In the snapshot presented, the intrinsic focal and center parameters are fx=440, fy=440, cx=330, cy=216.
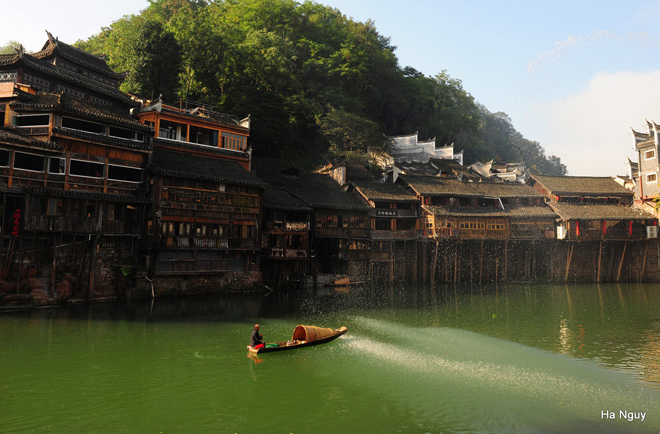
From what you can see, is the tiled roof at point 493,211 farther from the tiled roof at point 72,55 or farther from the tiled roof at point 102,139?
the tiled roof at point 72,55

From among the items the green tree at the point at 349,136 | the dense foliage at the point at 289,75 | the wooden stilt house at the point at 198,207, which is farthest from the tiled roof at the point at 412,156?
the wooden stilt house at the point at 198,207

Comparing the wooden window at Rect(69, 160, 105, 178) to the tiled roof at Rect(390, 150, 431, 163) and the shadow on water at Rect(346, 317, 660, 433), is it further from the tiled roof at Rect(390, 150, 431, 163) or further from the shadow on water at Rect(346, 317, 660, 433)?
the tiled roof at Rect(390, 150, 431, 163)

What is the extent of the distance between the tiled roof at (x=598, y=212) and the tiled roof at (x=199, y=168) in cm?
3347

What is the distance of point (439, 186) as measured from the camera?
49125mm

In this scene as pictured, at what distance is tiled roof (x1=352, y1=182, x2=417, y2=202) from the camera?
46.4 m

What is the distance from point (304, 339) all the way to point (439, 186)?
110 ft

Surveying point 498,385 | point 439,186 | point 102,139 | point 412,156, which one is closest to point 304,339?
point 498,385

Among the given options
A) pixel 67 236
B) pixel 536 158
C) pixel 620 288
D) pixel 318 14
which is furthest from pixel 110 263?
pixel 536 158

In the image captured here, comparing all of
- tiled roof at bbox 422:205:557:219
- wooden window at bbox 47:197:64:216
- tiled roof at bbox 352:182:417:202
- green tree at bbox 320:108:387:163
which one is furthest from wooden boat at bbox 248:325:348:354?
green tree at bbox 320:108:387:163

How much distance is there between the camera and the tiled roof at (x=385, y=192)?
46406 mm

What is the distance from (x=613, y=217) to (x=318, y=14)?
52.1 meters

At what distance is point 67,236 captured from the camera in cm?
2889

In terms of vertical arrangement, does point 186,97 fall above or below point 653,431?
above

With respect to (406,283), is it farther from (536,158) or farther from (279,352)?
(536,158)
